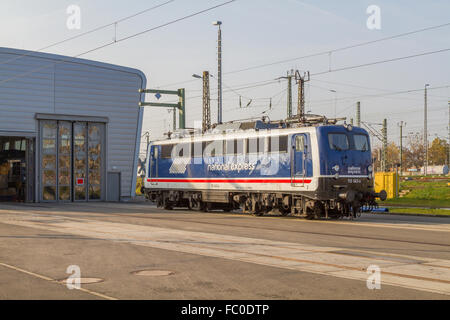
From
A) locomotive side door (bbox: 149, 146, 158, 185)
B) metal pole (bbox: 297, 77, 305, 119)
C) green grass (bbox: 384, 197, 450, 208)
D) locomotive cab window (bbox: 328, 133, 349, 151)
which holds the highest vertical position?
metal pole (bbox: 297, 77, 305, 119)

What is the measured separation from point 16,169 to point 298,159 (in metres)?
29.4

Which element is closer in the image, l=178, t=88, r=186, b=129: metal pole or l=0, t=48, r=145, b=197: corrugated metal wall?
l=178, t=88, r=186, b=129: metal pole

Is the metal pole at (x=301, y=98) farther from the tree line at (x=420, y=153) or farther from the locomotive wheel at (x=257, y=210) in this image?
the tree line at (x=420, y=153)

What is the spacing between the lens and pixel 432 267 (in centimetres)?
1146

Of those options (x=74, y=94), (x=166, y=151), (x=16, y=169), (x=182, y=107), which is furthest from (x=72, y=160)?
(x=166, y=151)

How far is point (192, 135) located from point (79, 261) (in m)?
19.0

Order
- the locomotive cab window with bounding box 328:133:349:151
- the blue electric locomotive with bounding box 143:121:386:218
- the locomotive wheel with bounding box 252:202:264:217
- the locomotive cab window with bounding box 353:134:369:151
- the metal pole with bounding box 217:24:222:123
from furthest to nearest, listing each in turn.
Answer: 1. the metal pole with bounding box 217:24:222:123
2. the locomotive wheel with bounding box 252:202:264:217
3. the locomotive cab window with bounding box 353:134:369:151
4. the locomotive cab window with bounding box 328:133:349:151
5. the blue electric locomotive with bounding box 143:121:386:218

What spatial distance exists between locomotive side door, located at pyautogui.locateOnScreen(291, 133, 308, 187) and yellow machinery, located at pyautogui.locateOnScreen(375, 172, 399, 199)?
1683 cm

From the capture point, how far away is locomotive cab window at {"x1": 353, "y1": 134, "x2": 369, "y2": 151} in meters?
24.7

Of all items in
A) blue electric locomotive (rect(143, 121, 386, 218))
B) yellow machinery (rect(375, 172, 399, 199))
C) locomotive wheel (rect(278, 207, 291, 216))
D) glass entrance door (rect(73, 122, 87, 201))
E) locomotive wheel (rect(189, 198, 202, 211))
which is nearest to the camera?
blue electric locomotive (rect(143, 121, 386, 218))

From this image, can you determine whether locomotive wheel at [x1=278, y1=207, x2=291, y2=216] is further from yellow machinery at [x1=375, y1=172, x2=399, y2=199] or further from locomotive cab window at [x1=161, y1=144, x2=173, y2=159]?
yellow machinery at [x1=375, y1=172, x2=399, y2=199]

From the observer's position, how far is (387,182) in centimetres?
4022

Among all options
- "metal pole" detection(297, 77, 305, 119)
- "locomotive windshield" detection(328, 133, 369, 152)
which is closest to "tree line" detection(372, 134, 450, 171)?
"metal pole" detection(297, 77, 305, 119)
